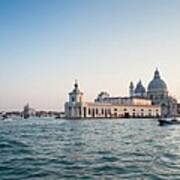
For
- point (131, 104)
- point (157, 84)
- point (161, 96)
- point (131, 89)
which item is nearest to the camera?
point (131, 104)

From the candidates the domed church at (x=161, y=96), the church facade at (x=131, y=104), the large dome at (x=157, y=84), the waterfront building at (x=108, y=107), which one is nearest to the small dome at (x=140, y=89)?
the church facade at (x=131, y=104)

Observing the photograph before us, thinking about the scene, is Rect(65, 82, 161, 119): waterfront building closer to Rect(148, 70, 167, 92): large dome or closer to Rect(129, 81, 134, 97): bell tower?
Rect(148, 70, 167, 92): large dome

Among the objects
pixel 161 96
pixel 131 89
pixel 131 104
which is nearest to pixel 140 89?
pixel 131 89

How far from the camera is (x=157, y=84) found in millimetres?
149625

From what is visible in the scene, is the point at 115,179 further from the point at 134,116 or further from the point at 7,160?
the point at 134,116

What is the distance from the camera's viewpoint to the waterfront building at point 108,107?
120875 millimetres

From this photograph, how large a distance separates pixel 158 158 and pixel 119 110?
118760 mm

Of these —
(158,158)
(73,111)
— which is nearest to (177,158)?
(158,158)

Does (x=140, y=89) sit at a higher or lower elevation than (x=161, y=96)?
higher

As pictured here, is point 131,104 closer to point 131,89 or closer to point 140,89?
point 140,89

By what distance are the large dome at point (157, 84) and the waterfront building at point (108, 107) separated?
4.92 m

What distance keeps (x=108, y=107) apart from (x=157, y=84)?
1070 inches

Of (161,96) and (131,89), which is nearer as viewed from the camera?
(161,96)

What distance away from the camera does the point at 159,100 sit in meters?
150
